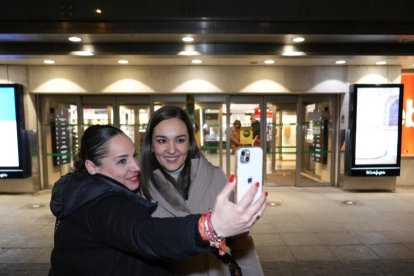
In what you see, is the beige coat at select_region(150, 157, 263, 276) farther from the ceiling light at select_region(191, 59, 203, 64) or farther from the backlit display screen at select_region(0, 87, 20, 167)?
the backlit display screen at select_region(0, 87, 20, 167)

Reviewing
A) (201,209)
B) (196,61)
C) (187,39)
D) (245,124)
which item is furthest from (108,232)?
(245,124)

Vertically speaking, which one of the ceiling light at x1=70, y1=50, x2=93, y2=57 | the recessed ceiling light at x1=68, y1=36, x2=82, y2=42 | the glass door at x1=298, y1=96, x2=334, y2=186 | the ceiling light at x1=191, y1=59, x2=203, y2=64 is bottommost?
the glass door at x1=298, y1=96, x2=334, y2=186

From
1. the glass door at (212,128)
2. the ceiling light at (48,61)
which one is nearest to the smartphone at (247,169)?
the ceiling light at (48,61)

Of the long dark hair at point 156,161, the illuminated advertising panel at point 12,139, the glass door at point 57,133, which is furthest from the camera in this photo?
the glass door at point 57,133

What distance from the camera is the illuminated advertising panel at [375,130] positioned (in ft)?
25.7

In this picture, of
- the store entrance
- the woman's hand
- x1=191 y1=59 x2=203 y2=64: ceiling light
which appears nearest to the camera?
the woman's hand

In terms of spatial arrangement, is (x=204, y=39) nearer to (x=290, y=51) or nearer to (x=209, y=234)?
(x=290, y=51)

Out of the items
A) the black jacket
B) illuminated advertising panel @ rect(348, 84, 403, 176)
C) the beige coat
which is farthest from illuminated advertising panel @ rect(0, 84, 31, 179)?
illuminated advertising panel @ rect(348, 84, 403, 176)

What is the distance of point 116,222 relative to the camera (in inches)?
42.9

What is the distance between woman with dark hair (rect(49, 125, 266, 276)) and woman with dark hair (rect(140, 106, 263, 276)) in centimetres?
31

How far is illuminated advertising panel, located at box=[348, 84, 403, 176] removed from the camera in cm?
783

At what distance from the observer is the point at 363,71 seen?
26.3 ft

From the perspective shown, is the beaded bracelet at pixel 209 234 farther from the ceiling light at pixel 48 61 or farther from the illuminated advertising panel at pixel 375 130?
the illuminated advertising panel at pixel 375 130

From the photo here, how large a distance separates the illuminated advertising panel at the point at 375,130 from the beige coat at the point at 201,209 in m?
7.02
